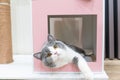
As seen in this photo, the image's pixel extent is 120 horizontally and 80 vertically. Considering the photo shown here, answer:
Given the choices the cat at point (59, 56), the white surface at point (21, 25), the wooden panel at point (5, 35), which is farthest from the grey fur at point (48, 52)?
the white surface at point (21, 25)

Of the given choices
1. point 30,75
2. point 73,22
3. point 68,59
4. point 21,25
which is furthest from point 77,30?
point 21,25

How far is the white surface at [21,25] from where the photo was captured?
127 centimetres

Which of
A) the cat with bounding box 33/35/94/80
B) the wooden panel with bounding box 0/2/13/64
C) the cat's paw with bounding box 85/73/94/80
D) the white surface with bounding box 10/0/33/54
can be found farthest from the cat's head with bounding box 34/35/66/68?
the white surface with bounding box 10/0/33/54

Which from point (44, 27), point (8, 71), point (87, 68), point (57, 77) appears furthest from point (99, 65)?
point (8, 71)

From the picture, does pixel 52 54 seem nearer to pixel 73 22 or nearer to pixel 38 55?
pixel 38 55

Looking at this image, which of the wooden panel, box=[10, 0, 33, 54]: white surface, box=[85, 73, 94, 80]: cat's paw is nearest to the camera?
box=[85, 73, 94, 80]: cat's paw

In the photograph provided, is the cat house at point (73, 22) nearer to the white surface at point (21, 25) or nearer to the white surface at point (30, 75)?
the white surface at point (30, 75)

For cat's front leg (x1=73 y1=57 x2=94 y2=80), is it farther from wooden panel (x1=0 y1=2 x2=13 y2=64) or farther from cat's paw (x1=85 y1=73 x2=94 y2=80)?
wooden panel (x1=0 y1=2 x2=13 y2=64)

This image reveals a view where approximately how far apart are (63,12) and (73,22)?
0.11m

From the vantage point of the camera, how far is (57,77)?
33.0 inches

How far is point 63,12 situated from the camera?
2.80ft

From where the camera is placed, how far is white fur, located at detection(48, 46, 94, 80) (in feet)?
2.66

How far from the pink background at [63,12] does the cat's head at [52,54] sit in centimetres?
4

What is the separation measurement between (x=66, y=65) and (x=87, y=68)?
10cm
